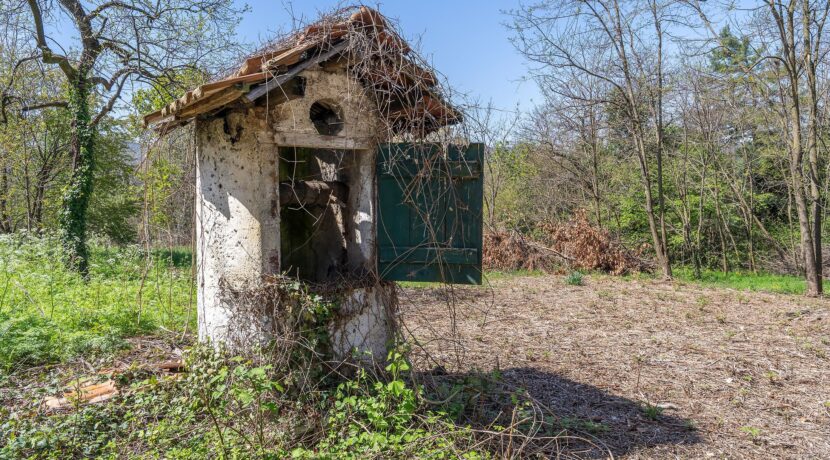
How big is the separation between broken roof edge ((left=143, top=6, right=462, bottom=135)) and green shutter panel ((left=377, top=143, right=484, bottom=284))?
330mm

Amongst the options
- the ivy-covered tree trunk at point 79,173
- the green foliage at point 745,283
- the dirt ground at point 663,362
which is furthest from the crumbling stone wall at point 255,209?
the green foliage at point 745,283

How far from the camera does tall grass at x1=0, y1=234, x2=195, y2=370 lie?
5578mm

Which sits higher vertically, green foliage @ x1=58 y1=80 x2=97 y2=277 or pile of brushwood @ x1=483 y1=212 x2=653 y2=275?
green foliage @ x1=58 y1=80 x2=97 y2=277

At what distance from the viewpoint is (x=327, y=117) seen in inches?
199

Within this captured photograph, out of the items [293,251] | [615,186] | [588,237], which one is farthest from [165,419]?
[615,186]

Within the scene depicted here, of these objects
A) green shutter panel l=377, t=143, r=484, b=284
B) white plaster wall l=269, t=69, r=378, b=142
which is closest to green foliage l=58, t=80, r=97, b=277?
white plaster wall l=269, t=69, r=378, b=142

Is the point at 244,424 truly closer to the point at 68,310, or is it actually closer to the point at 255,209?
the point at 255,209

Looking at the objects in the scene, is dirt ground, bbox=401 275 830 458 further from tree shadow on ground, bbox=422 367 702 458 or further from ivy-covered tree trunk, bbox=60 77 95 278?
ivy-covered tree trunk, bbox=60 77 95 278

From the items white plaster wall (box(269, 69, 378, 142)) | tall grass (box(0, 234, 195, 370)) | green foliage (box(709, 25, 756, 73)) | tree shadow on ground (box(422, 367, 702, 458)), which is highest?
green foliage (box(709, 25, 756, 73))

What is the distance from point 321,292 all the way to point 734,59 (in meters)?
10.8

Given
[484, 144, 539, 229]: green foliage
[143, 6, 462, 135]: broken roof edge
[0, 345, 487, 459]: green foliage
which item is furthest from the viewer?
[484, 144, 539, 229]: green foliage

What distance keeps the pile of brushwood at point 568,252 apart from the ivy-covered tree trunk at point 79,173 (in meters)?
10.6

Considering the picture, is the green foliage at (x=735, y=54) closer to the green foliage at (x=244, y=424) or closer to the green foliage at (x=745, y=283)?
the green foliage at (x=745, y=283)

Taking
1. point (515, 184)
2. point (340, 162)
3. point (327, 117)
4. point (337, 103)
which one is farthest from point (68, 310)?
point (515, 184)
